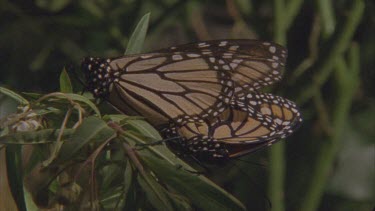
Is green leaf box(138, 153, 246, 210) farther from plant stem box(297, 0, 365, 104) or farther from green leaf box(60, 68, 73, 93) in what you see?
plant stem box(297, 0, 365, 104)

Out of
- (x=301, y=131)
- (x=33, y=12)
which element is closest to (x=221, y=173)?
(x=301, y=131)

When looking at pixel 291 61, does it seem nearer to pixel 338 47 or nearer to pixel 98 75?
pixel 338 47

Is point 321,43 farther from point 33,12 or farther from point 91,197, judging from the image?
point 91,197

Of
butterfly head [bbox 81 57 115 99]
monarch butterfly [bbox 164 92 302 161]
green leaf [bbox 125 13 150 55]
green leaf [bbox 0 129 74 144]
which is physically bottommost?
monarch butterfly [bbox 164 92 302 161]

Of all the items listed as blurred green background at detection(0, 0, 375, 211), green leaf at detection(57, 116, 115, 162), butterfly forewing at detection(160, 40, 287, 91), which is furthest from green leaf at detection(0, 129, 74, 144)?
blurred green background at detection(0, 0, 375, 211)

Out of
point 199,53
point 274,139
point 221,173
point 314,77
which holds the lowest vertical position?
point 221,173

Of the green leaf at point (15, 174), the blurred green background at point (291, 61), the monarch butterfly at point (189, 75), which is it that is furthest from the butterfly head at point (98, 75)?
the blurred green background at point (291, 61)
